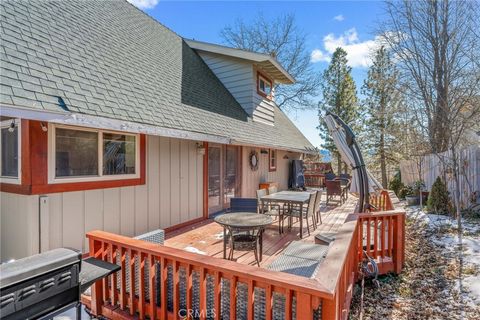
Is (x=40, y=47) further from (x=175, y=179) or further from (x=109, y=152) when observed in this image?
(x=175, y=179)

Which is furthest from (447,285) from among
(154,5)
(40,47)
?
(154,5)

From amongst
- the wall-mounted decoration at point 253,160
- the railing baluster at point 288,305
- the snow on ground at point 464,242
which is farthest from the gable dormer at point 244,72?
the railing baluster at point 288,305

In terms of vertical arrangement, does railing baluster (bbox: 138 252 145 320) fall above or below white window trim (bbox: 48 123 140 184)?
below

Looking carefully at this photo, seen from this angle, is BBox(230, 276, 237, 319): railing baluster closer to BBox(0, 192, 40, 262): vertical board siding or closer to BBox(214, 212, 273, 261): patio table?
BBox(214, 212, 273, 261): patio table

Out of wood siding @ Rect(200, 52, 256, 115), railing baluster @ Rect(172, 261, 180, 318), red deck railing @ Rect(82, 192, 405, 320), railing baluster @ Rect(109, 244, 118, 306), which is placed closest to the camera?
red deck railing @ Rect(82, 192, 405, 320)

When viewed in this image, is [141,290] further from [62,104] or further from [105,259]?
[62,104]

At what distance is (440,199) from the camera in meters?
7.18

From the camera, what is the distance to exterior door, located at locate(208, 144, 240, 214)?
698 centimetres

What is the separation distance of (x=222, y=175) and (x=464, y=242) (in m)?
5.39

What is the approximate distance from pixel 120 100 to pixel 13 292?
3503 millimetres

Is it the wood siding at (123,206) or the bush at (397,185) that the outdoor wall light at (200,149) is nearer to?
the wood siding at (123,206)

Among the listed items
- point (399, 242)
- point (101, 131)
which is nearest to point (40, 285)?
point (101, 131)

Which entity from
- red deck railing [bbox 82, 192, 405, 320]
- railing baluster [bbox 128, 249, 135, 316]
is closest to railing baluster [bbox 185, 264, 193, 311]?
red deck railing [bbox 82, 192, 405, 320]

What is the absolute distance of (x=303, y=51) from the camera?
63.7 feet
